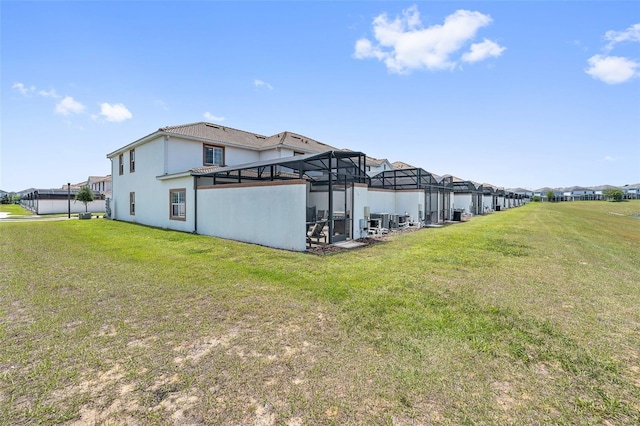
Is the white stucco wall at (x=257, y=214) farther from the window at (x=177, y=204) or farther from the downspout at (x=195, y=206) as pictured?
the window at (x=177, y=204)

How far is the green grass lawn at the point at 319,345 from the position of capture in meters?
2.49

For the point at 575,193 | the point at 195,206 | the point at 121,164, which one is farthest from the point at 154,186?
the point at 575,193

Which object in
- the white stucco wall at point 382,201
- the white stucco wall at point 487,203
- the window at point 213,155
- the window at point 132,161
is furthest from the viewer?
the white stucco wall at point 487,203

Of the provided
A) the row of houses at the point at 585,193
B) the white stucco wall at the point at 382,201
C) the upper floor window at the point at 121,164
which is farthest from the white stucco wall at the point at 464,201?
the row of houses at the point at 585,193

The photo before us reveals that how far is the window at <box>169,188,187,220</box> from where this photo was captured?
1620 centimetres

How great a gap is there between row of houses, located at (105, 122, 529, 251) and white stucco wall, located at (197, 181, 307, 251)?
0.12ft

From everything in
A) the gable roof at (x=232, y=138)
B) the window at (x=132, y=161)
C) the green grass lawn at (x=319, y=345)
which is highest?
the gable roof at (x=232, y=138)

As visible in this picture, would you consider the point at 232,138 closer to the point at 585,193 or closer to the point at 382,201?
the point at 382,201

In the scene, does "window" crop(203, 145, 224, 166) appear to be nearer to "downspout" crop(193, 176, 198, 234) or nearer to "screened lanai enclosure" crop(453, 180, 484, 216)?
"downspout" crop(193, 176, 198, 234)

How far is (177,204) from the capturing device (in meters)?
16.7

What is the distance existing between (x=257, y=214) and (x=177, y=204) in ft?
25.5

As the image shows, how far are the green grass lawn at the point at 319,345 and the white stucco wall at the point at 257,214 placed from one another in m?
3.47

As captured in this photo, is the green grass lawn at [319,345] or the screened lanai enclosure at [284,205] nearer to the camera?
the green grass lawn at [319,345]

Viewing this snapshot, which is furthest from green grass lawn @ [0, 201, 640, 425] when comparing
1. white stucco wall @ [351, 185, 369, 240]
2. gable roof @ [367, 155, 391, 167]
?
gable roof @ [367, 155, 391, 167]
